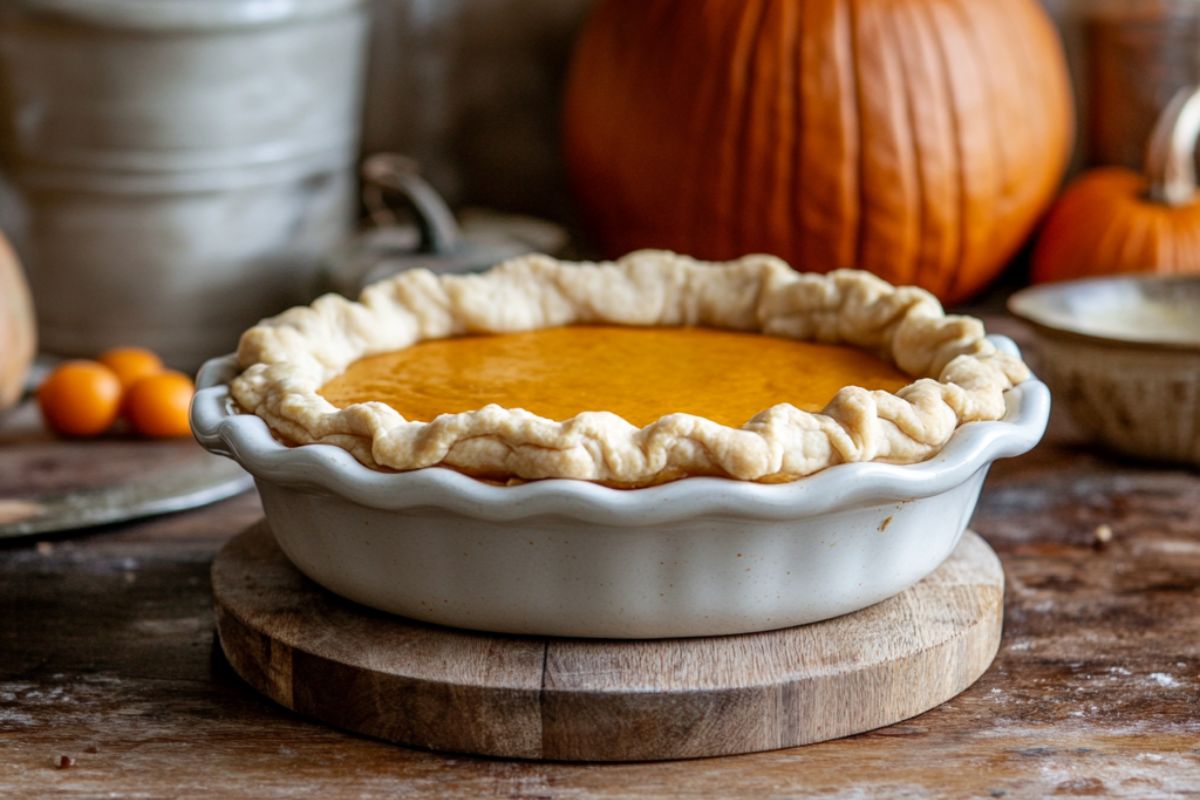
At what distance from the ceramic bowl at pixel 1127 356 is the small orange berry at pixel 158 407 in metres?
1.52

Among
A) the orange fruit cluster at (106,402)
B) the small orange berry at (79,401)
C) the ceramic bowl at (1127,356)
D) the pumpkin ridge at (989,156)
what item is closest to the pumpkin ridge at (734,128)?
the pumpkin ridge at (989,156)

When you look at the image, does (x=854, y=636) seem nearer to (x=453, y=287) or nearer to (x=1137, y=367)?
(x=453, y=287)

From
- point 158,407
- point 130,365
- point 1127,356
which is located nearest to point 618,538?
point 1127,356

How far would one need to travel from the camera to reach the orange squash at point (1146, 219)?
2.99 meters

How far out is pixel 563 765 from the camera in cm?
144

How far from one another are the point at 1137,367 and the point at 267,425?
1.44 m

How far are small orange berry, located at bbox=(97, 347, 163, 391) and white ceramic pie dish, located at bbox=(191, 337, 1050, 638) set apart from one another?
1.21 m

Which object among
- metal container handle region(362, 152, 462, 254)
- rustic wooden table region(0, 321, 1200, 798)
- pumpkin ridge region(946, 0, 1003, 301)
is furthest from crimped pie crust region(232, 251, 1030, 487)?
→ pumpkin ridge region(946, 0, 1003, 301)

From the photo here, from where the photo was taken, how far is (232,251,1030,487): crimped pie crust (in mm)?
1394

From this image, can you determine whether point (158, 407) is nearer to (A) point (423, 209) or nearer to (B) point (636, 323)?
(A) point (423, 209)

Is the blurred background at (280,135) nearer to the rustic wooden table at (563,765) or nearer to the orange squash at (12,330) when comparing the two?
the orange squash at (12,330)

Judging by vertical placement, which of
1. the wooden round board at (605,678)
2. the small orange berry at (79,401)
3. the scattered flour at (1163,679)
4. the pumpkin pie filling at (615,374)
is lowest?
the small orange berry at (79,401)

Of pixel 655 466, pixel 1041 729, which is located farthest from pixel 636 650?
pixel 1041 729

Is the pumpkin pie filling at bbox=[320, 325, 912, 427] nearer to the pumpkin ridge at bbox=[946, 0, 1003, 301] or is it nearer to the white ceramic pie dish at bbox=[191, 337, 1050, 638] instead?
the white ceramic pie dish at bbox=[191, 337, 1050, 638]
